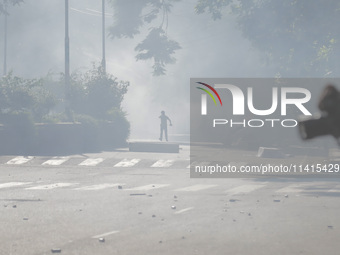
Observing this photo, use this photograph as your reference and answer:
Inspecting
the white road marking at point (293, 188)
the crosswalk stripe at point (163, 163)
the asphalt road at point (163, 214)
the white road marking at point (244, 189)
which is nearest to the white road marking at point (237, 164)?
the crosswalk stripe at point (163, 163)

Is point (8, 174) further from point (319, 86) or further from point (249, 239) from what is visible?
point (319, 86)

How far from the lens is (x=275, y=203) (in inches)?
604

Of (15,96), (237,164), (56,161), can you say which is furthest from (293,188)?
(15,96)

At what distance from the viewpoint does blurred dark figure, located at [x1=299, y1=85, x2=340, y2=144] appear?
1.30m

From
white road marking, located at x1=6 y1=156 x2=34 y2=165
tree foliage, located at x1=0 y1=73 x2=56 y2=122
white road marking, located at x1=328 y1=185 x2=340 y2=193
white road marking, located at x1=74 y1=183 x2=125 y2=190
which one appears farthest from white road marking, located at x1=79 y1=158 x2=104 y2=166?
white road marking, located at x1=328 y1=185 x2=340 y2=193

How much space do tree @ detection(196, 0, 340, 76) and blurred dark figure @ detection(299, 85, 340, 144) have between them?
35984mm

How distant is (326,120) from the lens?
4.36ft

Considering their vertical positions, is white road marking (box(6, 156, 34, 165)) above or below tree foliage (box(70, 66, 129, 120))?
below

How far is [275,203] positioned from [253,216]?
221cm

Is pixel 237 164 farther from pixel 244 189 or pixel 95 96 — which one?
pixel 95 96

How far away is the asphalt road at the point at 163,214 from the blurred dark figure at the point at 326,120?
781 cm

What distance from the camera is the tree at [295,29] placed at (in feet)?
122

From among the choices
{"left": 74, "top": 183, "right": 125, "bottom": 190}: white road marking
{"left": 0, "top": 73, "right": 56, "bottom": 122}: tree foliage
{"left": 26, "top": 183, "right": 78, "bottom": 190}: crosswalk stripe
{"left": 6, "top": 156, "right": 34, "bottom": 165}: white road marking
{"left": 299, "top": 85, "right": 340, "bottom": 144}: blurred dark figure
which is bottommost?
{"left": 74, "top": 183, "right": 125, "bottom": 190}: white road marking

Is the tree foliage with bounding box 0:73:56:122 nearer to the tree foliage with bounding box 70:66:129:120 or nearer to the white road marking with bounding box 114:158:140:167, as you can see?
the white road marking with bounding box 114:158:140:167
